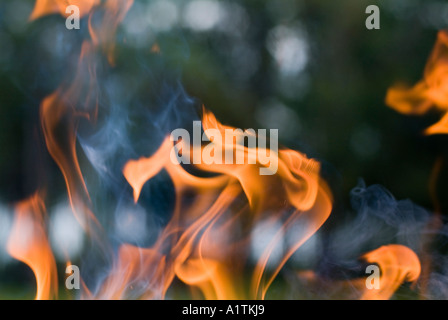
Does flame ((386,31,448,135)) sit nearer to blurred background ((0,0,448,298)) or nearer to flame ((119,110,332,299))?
blurred background ((0,0,448,298))

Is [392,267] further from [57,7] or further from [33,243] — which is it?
[57,7]

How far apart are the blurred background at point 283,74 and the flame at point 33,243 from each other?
0.13m

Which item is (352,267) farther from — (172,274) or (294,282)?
(172,274)

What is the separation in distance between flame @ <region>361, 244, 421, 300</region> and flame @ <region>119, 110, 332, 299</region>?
0.58m

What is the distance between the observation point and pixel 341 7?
5.16 metres

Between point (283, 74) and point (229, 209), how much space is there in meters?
1.45

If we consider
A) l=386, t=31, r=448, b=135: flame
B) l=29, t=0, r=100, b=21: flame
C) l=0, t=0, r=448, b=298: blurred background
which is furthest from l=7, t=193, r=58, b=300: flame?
l=386, t=31, r=448, b=135: flame

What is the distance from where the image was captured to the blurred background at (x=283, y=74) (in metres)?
5.01

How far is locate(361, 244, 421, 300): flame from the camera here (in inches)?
165

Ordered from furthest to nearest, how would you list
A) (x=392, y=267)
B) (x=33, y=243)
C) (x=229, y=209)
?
(x=229, y=209) < (x=33, y=243) < (x=392, y=267)

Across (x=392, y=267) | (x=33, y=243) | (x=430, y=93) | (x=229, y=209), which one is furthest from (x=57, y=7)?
(x=392, y=267)

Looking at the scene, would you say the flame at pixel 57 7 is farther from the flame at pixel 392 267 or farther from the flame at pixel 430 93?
the flame at pixel 392 267

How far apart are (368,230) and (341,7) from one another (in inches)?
85.2

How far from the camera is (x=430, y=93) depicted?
4965 mm
